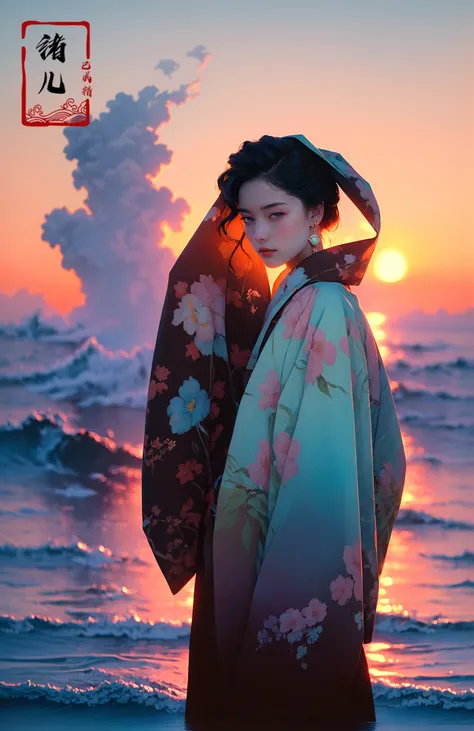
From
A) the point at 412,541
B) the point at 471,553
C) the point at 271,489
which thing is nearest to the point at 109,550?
the point at 412,541

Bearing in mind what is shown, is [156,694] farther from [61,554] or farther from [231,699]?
[231,699]

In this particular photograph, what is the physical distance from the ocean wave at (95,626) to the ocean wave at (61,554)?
6.9 inches

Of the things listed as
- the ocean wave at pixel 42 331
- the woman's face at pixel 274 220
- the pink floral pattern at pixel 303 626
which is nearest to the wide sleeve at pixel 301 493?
the pink floral pattern at pixel 303 626

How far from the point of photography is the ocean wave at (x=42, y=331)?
2709 millimetres

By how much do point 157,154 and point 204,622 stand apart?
4.60 feet

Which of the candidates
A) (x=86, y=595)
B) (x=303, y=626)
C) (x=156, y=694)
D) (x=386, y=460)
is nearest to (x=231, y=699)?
(x=303, y=626)

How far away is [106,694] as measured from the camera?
85.9 inches

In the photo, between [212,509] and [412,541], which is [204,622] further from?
[412,541]

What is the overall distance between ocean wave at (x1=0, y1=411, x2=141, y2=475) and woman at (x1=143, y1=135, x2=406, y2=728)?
108cm

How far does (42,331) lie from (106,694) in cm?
109

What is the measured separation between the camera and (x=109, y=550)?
2.55 metres

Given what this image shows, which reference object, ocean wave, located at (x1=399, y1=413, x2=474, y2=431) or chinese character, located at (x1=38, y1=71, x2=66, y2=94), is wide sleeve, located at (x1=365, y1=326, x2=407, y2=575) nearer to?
ocean wave, located at (x1=399, y1=413, x2=474, y2=431)

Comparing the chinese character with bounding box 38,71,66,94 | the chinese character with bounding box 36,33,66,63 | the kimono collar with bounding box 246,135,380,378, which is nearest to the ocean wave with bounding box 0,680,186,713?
the kimono collar with bounding box 246,135,380,378

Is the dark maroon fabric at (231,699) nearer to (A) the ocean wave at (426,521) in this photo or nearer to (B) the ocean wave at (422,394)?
(A) the ocean wave at (426,521)
